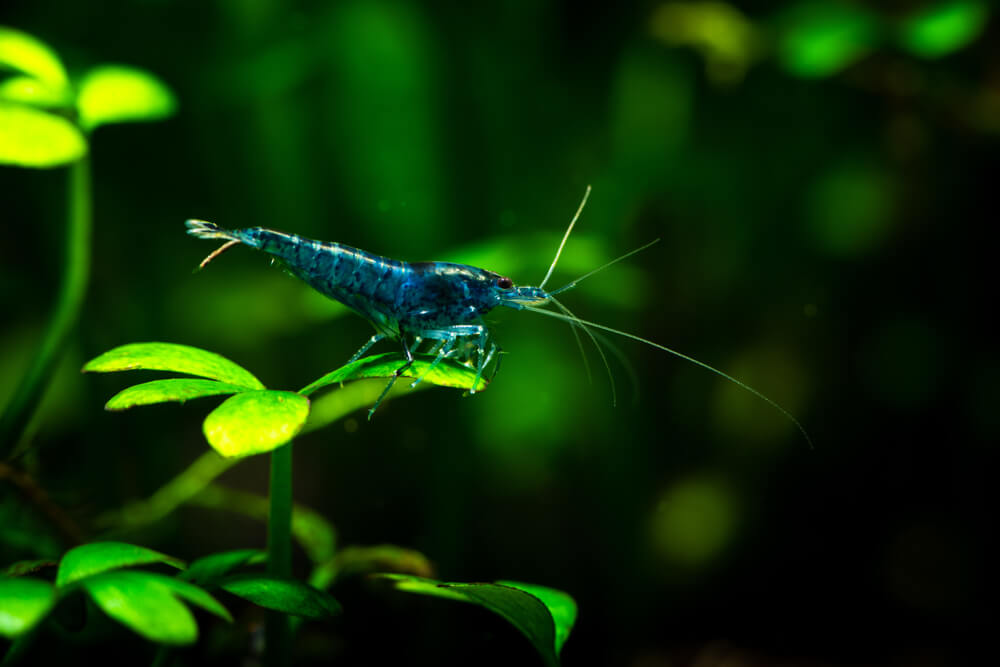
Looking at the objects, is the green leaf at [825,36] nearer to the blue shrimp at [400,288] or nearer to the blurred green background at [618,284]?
the blurred green background at [618,284]

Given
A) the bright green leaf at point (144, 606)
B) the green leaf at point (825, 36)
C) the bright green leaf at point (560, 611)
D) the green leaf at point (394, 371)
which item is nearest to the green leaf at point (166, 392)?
the green leaf at point (394, 371)

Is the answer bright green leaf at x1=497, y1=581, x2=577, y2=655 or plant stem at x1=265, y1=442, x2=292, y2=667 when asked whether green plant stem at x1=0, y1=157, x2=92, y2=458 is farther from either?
bright green leaf at x1=497, y1=581, x2=577, y2=655

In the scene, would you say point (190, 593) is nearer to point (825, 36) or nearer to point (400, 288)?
point (400, 288)

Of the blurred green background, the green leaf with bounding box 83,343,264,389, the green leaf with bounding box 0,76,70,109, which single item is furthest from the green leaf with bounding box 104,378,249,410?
the blurred green background

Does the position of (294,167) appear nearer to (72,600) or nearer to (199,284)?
(199,284)

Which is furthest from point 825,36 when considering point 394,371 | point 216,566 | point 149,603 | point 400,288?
point 149,603

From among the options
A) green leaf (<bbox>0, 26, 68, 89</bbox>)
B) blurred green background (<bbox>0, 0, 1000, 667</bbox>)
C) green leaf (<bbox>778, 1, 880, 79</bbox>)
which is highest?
green leaf (<bbox>778, 1, 880, 79</bbox>)

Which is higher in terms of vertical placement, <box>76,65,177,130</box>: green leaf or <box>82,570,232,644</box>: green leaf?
<box>76,65,177,130</box>: green leaf
